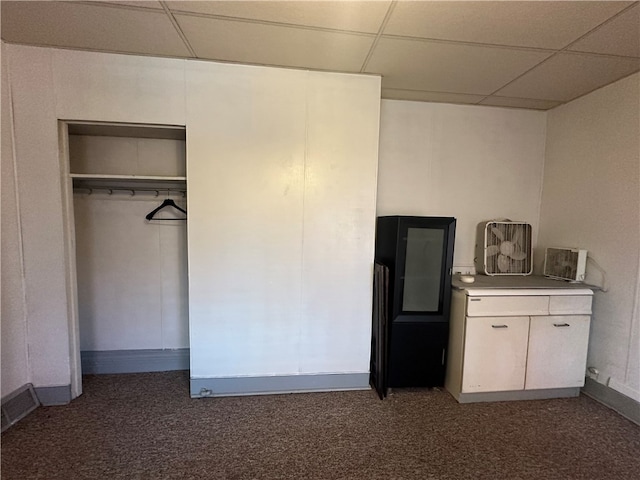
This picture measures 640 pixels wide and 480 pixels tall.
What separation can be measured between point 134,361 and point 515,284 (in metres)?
3.51

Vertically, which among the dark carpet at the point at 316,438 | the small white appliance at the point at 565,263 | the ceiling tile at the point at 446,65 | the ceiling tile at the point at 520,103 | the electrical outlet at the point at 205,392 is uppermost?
the ceiling tile at the point at 446,65

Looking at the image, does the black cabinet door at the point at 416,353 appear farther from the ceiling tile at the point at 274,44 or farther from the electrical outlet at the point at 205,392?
the ceiling tile at the point at 274,44

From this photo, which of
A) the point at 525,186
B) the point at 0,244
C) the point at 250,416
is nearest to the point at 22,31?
the point at 0,244

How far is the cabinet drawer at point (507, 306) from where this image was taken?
7.89 ft

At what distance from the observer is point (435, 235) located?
8.27 feet

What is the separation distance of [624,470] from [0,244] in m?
4.28

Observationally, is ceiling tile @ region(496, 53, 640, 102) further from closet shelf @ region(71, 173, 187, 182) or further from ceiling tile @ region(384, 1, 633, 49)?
closet shelf @ region(71, 173, 187, 182)

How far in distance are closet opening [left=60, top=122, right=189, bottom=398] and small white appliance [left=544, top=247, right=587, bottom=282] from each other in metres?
3.47

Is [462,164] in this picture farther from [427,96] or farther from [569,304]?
[569,304]

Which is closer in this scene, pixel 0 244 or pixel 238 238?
pixel 0 244

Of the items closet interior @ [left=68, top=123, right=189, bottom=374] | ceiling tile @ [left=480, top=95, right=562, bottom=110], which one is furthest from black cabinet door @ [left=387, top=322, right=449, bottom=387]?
ceiling tile @ [left=480, top=95, right=562, bottom=110]

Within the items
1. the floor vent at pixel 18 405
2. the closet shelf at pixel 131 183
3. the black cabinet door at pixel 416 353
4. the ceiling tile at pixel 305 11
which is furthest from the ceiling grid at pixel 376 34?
the floor vent at pixel 18 405

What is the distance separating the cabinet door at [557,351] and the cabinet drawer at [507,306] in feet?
0.30

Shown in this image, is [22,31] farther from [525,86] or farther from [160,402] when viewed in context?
[525,86]
